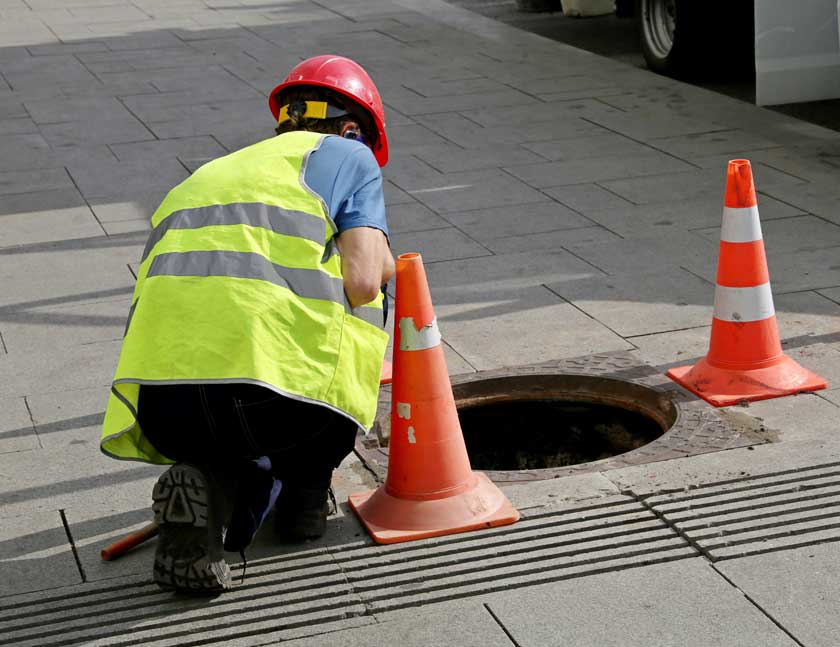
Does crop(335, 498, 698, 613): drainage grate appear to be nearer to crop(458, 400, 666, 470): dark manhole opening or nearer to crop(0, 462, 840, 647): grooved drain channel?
crop(0, 462, 840, 647): grooved drain channel

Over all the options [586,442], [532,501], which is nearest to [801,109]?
[586,442]

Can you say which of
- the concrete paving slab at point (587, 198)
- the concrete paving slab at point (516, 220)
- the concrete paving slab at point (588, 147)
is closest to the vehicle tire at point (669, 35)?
the concrete paving slab at point (588, 147)

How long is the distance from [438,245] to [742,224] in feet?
8.25

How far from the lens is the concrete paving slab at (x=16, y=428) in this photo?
488cm

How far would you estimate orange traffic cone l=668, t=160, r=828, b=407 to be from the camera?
16.3 feet

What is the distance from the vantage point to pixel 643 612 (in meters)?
3.54

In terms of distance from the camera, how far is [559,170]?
860 centimetres

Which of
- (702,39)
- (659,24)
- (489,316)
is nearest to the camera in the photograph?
(489,316)

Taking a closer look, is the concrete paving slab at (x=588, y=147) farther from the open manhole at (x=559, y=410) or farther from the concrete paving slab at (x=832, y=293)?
the open manhole at (x=559, y=410)

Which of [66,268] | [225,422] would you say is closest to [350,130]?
[225,422]

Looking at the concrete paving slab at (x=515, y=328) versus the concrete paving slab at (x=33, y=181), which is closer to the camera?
the concrete paving slab at (x=515, y=328)

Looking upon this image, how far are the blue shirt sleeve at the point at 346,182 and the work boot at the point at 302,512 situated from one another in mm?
820

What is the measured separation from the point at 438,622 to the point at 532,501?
82 cm

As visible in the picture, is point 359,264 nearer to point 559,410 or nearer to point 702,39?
→ point 559,410
